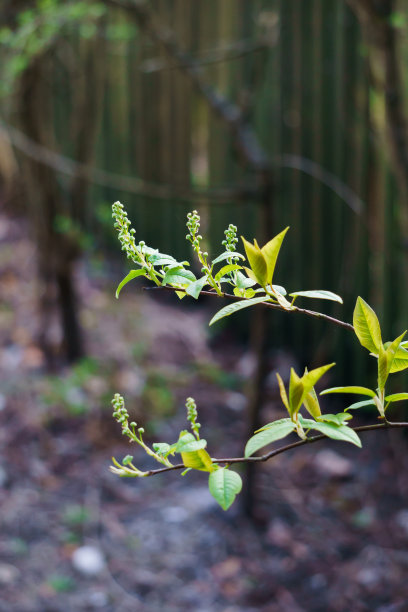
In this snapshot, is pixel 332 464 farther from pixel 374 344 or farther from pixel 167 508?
pixel 374 344

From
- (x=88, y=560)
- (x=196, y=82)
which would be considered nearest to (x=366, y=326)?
(x=88, y=560)

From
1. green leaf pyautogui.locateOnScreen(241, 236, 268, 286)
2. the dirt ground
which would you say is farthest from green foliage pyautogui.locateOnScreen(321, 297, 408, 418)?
the dirt ground

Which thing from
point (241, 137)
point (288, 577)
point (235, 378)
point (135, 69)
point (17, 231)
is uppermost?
point (135, 69)

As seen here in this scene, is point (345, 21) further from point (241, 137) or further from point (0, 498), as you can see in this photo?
point (0, 498)

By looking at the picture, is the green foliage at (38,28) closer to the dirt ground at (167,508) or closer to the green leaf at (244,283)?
the dirt ground at (167,508)

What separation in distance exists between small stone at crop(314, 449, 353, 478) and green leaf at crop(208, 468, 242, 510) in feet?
7.34

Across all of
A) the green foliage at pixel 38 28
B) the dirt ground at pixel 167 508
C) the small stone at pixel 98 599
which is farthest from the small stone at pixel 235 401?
the green foliage at pixel 38 28

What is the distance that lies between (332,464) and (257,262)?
2352 millimetres

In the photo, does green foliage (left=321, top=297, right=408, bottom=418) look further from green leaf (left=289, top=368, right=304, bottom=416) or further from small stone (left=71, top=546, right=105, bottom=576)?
small stone (left=71, top=546, right=105, bottom=576)

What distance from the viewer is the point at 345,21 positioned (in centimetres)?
294

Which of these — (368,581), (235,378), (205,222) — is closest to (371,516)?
(368,581)

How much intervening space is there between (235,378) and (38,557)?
1.52 m

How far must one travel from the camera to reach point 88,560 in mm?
2373

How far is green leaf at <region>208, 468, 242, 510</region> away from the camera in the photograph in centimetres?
64
